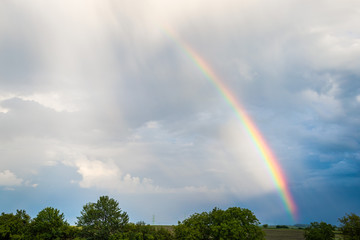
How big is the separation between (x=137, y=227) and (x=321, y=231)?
60.0 m

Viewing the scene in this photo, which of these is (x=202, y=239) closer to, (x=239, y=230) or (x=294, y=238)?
(x=239, y=230)

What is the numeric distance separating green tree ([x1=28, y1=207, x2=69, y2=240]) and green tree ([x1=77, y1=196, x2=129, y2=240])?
5854 millimetres

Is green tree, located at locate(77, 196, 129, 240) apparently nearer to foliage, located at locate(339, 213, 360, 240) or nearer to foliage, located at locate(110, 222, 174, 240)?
foliage, located at locate(110, 222, 174, 240)

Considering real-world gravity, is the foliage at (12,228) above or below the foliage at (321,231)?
above

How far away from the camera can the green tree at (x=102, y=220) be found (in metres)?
98.2

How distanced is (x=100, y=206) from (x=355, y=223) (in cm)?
8177

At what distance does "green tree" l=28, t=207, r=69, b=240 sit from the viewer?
96.4 meters

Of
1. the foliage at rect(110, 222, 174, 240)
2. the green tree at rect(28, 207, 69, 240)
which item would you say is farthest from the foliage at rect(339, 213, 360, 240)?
the green tree at rect(28, 207, 69, 240)

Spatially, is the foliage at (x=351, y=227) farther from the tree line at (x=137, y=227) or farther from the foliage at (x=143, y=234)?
the foliage at (x=143, y=234)

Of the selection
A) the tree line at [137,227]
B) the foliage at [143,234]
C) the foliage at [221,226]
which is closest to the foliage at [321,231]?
the tree line at [137,227]

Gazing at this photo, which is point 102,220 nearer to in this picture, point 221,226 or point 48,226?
point 48,226

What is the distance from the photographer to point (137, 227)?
323 ft

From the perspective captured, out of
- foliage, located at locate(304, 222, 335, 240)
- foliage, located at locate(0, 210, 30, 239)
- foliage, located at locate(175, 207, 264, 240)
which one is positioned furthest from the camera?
foliage, located at locate(0, 210, 30, 239)

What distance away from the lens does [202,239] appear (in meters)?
91.8
